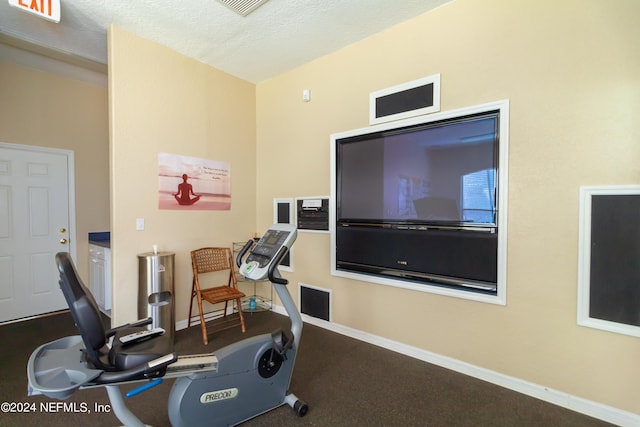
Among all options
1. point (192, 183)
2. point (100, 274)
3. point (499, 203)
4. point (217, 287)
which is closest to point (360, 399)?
point (499, 203)

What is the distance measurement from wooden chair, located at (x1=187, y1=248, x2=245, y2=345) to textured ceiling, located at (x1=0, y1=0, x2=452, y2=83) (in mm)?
2353

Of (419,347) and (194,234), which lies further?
(194,234)

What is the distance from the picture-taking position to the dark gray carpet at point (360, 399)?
73.4 inches

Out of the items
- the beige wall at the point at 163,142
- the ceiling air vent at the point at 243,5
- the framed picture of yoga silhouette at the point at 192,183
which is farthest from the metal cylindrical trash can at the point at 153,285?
the ceiling air vent at the point at 243,5

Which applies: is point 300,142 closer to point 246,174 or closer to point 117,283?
point 246,174

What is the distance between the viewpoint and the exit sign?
7.46ft

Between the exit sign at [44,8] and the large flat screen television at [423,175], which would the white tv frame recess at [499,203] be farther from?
the exit sign at [44,8]

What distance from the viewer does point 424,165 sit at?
2.56 metres

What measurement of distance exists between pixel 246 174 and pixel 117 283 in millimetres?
1973

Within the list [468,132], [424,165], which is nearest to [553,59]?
[468,132]

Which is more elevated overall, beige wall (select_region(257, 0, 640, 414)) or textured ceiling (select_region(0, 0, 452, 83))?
textured ceiling (select_region(0, 0, 452, 83))

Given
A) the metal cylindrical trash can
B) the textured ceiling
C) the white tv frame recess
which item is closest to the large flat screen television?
the white tv frame recess

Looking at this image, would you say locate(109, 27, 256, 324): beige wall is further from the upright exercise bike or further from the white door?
the white door

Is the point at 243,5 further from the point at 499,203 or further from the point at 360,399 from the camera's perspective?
the point at 360,399
